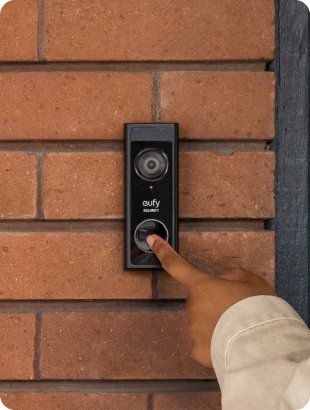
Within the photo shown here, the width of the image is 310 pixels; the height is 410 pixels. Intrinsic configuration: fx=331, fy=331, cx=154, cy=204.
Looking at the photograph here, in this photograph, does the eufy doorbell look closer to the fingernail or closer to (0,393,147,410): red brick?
the fingernail

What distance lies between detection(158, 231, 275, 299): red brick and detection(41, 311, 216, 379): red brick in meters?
0.07

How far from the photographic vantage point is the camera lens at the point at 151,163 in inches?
26.4

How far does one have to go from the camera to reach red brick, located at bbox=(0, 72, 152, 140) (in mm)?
715

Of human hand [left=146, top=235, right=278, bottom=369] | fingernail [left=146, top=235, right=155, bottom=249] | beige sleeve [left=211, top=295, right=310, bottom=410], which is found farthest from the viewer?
fingernail [left=146, top=235, right=155, bottom=249]

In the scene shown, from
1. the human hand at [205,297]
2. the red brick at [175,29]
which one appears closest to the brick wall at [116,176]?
the red brick at [175,29]

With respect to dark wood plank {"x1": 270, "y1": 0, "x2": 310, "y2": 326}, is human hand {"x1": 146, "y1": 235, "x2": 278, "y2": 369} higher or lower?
lower

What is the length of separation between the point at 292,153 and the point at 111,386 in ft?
2.16

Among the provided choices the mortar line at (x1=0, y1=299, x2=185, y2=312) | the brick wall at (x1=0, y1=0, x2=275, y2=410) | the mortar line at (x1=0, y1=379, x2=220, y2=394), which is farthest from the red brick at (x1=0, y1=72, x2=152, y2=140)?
the mortar line at (x1=0, y1=379, x2=220, y2=394)

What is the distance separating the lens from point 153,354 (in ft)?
2.34

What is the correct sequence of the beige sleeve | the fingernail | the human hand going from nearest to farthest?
the beige sleeve, the human hand, the fingernail

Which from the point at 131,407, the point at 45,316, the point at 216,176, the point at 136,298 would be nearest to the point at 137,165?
the point at 216,176

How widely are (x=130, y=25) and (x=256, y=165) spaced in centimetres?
40

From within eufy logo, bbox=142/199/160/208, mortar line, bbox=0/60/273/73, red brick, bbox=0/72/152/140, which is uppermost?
mortar line, bbox=0/60/273/73

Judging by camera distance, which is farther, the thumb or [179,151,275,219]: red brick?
[179,151,275,219]: red brick
